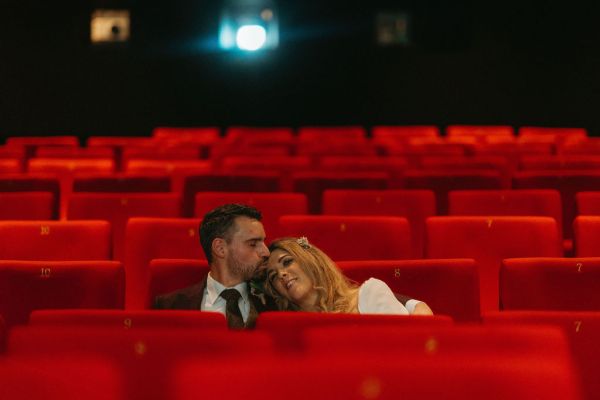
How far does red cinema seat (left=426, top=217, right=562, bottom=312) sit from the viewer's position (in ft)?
10.1

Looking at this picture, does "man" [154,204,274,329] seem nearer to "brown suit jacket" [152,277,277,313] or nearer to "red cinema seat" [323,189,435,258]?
"brown suit jacket" [152,277,277,313]

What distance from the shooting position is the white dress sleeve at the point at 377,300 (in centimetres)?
228

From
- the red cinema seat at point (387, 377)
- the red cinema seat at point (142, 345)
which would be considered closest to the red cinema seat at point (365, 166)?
the red cinema seat at point (142, 345)

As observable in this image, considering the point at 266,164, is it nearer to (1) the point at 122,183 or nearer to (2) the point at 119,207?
(1) the point at 122,183

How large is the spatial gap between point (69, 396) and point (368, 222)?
75.2 inches

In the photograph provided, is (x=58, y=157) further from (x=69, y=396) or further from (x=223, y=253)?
(x=69, y=396)

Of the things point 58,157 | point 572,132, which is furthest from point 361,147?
point 572,132

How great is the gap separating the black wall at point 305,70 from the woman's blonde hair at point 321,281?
27.5 feet

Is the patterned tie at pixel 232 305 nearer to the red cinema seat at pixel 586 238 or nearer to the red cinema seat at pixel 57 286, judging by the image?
the red cinema seat at pixel 57 286

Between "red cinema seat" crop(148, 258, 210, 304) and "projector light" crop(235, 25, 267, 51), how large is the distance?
323 inches

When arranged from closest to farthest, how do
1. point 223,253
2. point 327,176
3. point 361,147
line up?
point 223,253 → point 327,176 → point 361,147

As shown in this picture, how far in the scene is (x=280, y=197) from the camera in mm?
3729

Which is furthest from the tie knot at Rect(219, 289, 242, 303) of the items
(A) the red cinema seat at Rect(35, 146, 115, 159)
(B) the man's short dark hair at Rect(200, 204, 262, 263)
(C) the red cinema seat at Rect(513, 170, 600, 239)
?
(A) the red cinema seat at Rect(35, 146, 115, 159)

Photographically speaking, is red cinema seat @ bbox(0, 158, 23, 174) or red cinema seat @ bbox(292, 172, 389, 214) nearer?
red cinema seat @ bbox(292, 172, 389, 214)
